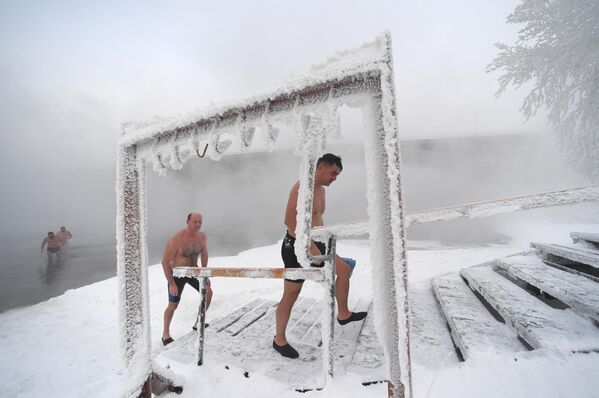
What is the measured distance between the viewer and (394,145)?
33.2 inches

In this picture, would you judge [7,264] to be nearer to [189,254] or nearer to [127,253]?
[189,254]

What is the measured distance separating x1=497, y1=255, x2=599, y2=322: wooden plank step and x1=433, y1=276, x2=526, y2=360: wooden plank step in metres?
0.52

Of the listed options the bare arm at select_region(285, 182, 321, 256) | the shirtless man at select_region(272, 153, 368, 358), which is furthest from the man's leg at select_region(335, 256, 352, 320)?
the bare arm at select_region(285, 182, 321, 256)

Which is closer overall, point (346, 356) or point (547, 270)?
A: point (346, 356)

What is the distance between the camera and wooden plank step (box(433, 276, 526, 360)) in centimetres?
185

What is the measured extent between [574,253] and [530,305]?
42.4 inches

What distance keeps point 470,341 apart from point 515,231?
14.2 metres

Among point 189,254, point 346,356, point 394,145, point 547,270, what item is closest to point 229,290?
point 189,254

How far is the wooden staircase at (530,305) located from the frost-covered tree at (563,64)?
9.18 meters

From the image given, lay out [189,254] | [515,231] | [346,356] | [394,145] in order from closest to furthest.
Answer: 1. [394,145]
2. [346,356]
3. [189,254]
4. [515,231]

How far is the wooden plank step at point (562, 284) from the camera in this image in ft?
6.39

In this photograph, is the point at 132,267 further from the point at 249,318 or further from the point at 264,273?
the point at 249,318

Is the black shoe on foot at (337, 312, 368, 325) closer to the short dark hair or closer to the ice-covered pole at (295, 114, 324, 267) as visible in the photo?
the short dark hair

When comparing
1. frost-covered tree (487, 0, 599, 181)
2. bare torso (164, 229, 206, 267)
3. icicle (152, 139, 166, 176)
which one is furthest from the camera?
frost-covered tree (487, 0, 599, 181)
